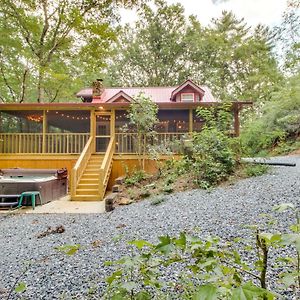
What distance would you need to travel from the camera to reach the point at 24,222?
6004mm

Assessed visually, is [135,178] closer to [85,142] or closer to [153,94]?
[85,142]

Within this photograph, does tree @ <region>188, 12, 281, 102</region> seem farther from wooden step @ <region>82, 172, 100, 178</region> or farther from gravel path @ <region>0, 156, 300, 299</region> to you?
gravel path @ <region>0, 156, 300, 299</region>

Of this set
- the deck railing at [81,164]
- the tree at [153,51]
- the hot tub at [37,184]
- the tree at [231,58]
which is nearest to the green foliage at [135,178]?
the deck railing at [81,164]

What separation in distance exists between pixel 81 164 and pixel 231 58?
62.3ft

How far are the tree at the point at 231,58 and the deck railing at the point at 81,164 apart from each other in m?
14.6

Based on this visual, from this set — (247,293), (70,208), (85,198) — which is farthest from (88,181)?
(247,293)

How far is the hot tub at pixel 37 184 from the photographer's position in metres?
8.18

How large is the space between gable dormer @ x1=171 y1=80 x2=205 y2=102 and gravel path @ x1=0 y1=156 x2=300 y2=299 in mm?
7587

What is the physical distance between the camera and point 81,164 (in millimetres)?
9953

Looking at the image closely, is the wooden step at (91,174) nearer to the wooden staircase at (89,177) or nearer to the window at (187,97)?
the wooden staircase at (89,177)

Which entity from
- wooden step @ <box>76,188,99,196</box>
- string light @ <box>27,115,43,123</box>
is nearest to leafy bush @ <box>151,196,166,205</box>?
wooden step @ <box>76,188,99,196</box>

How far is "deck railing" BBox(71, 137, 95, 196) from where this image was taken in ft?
29.4

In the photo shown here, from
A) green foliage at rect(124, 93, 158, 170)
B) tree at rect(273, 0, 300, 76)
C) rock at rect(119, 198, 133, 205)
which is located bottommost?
rock at rect(119, 198, 133, 205)

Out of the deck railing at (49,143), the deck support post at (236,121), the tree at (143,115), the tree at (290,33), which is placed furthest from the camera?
the deck support post at (236,121)
